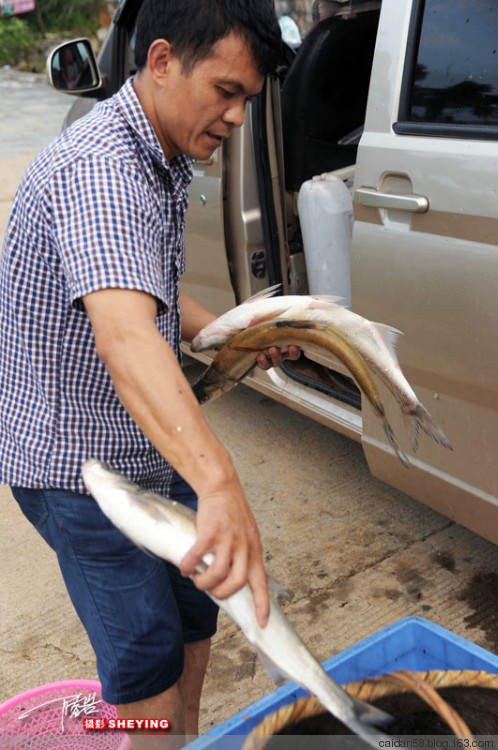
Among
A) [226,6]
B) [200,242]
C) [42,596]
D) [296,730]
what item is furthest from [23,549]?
[226,6]

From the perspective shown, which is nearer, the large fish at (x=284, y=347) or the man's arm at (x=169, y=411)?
the man's arm at (x=169, y=411)

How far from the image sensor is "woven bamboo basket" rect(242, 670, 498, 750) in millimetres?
1621

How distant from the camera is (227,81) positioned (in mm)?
1589

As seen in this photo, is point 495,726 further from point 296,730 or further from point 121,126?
point 121,126

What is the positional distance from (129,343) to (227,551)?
1.27ft

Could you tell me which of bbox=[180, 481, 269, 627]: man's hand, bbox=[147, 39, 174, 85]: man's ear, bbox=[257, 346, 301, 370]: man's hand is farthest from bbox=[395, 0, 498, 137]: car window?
bbox=[180, 481, 269, 627]: man's hand

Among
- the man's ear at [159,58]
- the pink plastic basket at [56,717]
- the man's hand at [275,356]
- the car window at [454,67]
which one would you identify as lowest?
the pink plastic basket at [56,717]

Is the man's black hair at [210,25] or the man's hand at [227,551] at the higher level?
the man's black hair at [210,25]

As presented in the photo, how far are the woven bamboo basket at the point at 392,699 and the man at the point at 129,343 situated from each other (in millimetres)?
341

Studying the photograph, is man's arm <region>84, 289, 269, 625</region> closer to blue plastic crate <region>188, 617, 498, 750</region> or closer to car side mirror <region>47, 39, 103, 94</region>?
blue plastic crate <region>188, 617, 498, 750</region>

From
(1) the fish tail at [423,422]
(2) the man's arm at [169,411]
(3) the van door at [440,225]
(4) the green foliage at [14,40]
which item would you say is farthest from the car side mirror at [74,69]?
(4) the green foliage at [14,40]

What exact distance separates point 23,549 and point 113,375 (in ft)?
7.92

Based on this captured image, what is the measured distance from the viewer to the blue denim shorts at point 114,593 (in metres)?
1.81

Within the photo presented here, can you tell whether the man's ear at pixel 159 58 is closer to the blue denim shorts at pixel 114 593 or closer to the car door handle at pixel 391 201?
the blue denim shorts at pixel 114 593
